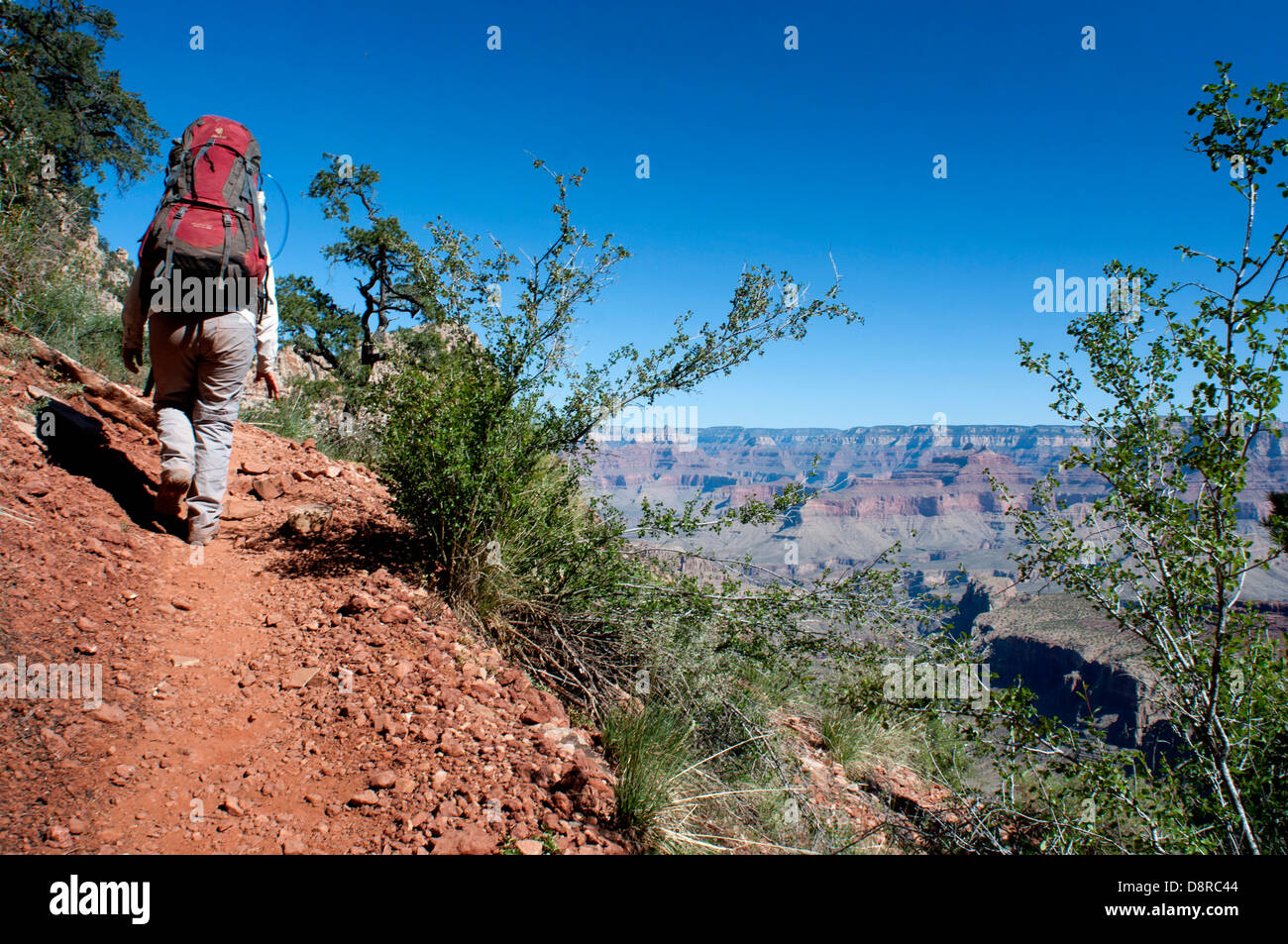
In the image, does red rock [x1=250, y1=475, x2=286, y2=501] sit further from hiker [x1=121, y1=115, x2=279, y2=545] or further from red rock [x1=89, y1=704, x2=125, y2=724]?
red rock [x1=89, y1=704, x2=125, y2=724]

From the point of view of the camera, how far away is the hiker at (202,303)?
3428 mm

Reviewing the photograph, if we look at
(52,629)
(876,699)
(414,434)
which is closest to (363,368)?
(414,434)

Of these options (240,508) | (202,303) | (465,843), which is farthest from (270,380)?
(465,843)

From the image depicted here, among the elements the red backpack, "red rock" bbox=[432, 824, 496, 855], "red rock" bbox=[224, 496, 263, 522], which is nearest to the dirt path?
"red rock" bbox=[432, 824, 496, 855]

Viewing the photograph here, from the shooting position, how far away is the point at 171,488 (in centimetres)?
370

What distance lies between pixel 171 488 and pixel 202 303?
3.68 ft

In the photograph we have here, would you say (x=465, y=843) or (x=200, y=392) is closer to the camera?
(x=465, y=843)

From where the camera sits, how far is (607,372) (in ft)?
14.0

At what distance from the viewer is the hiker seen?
343cm

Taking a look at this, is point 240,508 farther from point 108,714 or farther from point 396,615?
point 108,714

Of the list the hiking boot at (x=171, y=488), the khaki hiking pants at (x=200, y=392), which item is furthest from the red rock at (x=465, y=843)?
the hiking boot at (x=171, y=488)

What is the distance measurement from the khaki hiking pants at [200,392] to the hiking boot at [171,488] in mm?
31
